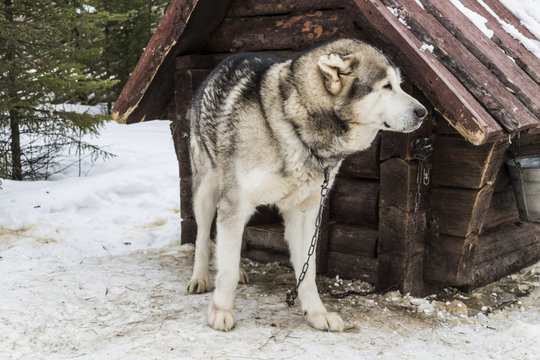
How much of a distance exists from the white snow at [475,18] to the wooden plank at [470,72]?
0.67 metres

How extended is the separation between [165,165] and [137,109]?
3.02 meters

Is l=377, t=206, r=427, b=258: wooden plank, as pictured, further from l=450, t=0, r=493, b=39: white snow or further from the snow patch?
the snow patch

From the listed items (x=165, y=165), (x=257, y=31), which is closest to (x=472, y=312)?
(x=257, y=31)

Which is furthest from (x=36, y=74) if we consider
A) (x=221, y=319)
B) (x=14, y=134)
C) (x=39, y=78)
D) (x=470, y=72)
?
(x=470, y=72)

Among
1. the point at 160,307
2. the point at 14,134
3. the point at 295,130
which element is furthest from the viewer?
the point at 14,134

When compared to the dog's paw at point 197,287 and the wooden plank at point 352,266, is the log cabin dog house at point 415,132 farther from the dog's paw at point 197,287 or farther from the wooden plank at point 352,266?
the dog's paw at point 197,287

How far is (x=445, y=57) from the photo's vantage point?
3.75 meters

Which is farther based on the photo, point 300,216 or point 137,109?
point 137,109

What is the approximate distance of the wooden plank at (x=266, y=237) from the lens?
5.05 m

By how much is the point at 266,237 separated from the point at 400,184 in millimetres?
1535

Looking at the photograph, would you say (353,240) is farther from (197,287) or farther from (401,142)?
(197,287)

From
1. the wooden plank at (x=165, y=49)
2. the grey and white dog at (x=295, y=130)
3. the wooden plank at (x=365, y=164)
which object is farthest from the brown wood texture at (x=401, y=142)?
the wooden plank at (x=165, y=49)

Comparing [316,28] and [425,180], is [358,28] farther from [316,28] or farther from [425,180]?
[425,180]

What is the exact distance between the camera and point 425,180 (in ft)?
13.6
